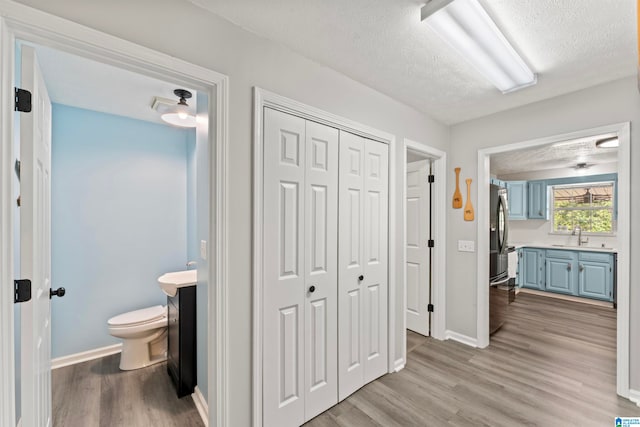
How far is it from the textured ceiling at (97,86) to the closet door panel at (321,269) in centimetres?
126

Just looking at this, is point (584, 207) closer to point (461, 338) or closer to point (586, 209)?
point (586, 209)

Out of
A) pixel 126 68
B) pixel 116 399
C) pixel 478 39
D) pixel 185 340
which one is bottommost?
pixel 116 399

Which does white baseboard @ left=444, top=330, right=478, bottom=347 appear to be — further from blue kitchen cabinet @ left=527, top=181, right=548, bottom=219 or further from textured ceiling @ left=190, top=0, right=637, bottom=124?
blue kitchen cabinet @ left=527, top=181, right=548, bottom=219

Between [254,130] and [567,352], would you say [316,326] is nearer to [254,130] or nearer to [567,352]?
[254,130]

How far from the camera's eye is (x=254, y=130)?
1.58 m

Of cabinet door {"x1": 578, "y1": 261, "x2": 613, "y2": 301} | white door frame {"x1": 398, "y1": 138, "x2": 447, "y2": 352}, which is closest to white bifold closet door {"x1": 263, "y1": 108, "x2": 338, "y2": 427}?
white door frame {"x1": 398, "y1": 138, "x2": 447, "y2": 352}

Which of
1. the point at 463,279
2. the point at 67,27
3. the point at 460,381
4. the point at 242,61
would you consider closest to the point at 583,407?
the point at 460,381

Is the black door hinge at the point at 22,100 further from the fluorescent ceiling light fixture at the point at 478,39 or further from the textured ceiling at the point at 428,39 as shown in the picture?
the fluorescent ceiling light fixture at the point at 478,39

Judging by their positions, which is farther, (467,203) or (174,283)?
(467,203)

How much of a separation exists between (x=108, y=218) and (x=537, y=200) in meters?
7.08

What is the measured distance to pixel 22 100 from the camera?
113cm

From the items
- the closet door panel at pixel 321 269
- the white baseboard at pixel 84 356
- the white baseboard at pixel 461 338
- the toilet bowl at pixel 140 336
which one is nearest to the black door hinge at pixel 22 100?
Result: the closet door panel at pixel 321 269

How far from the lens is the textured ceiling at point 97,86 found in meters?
1.95

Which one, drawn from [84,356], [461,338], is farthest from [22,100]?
[461,338]
